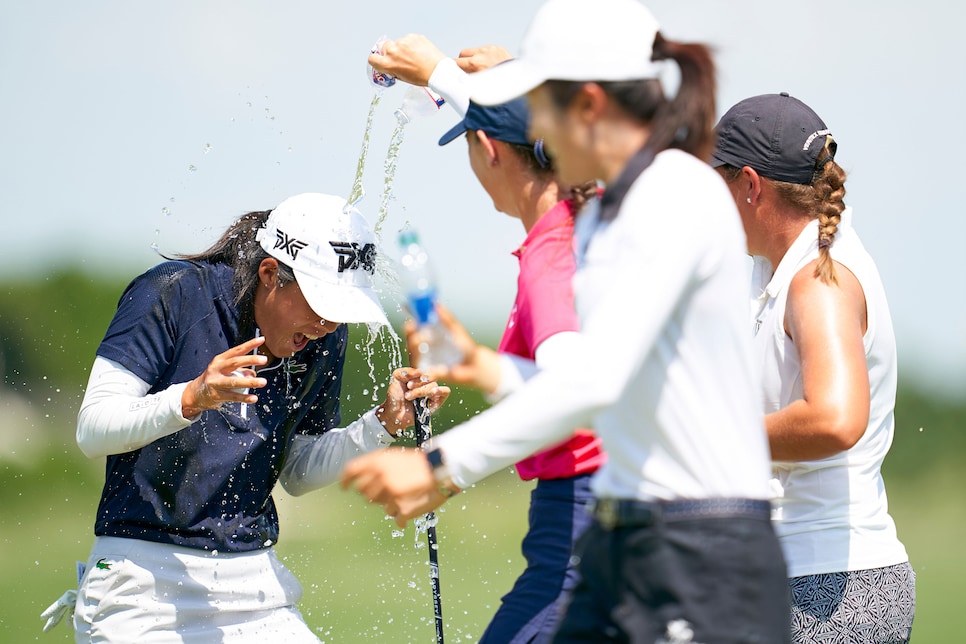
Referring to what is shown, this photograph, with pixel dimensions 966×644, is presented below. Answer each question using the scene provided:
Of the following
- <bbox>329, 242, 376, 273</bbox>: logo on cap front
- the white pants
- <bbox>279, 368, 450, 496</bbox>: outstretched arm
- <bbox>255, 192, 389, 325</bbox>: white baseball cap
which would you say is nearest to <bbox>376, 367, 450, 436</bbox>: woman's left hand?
<bbox>279, 368, 450, 496</bbox>: outstretched arm

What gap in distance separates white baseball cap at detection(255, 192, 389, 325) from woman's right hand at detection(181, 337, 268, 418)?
39cm

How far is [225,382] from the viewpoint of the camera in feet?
10.5

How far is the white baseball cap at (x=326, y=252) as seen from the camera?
3615mm

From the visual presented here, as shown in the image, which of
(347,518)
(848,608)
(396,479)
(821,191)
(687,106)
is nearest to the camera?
(396,479)

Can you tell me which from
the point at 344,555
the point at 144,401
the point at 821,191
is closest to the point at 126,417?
the point at 144,401

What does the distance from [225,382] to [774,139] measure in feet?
5.60

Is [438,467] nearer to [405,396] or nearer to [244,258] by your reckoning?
[405,396]

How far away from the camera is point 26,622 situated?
770 centimetres

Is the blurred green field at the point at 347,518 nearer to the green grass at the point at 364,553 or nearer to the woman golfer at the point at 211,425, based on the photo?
the green grass at the point at 364,553

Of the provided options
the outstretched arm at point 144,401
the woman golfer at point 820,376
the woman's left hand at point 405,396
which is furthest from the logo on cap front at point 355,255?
the woman golfer at point 820,376

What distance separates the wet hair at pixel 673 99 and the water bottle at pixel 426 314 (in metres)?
0.41

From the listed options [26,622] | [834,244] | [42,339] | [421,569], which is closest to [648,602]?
[834,244]

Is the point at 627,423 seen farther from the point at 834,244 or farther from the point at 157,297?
the point at 157,297

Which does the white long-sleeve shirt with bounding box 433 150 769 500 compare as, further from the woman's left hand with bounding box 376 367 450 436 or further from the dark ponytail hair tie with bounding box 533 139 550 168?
the woman's left hand with bounding box 376 367 450 436
